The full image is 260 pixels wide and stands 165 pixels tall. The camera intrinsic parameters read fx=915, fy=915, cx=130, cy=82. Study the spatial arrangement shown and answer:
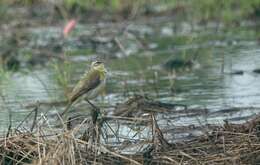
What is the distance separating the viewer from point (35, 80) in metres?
12.3

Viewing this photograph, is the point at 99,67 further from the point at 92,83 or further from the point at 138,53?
the point at 138,53

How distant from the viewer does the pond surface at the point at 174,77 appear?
991 cm

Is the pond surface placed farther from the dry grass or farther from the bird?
the dry grass

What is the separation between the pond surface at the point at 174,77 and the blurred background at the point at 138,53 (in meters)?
0.01

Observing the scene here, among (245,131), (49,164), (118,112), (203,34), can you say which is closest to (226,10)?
(203,34)

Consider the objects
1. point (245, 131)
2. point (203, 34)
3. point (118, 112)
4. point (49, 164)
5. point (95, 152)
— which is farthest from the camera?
point (203, 34)

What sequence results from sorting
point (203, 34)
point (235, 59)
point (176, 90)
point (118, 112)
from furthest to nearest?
point (203, 34), point (235, 59), point (176, 90), point (118, 112)

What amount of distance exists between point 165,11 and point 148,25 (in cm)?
121

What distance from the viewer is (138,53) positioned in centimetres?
1436

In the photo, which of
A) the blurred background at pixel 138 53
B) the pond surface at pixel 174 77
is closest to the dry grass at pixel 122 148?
the blurred background at pixel 138 53

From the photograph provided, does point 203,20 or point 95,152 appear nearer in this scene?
point 95,152

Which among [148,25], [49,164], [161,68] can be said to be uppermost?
[148,25]

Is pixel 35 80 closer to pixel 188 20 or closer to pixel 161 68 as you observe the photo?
pixel 161 68

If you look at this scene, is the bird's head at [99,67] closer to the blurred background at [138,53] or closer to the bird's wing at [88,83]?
the bird's wing at [88,83]
